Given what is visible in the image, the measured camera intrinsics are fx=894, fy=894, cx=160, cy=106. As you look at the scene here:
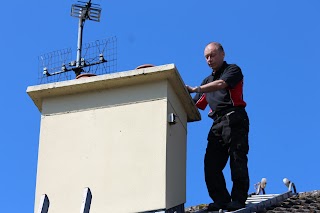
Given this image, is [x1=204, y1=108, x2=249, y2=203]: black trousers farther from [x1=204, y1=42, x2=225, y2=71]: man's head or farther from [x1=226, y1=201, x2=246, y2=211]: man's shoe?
[x1=204, y1=42, x2=225, y2=71]: man's head

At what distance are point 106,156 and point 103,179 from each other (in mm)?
255

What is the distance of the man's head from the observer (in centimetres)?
1014

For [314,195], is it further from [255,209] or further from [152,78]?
[152,78]

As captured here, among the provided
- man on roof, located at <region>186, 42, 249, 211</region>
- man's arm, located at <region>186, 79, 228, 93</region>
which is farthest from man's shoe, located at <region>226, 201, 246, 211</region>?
man's arm, located at <region>186, 79, 228, 93</region>

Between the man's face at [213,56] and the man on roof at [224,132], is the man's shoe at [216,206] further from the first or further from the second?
the man's face at [213,56]

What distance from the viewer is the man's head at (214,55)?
399 inches

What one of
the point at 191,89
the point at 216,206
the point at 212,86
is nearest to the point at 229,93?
the point at 212,86

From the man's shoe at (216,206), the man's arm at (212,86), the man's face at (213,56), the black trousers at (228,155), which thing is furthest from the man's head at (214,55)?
the man's shoe at (216,206)

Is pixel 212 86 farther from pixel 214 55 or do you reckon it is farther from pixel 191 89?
pixel 214 55

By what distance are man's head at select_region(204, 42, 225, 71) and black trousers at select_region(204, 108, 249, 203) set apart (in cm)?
64

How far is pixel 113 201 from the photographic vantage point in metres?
8.99

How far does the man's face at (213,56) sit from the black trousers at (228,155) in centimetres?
64

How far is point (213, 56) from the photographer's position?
33.3 feet

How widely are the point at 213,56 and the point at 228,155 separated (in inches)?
44.7
